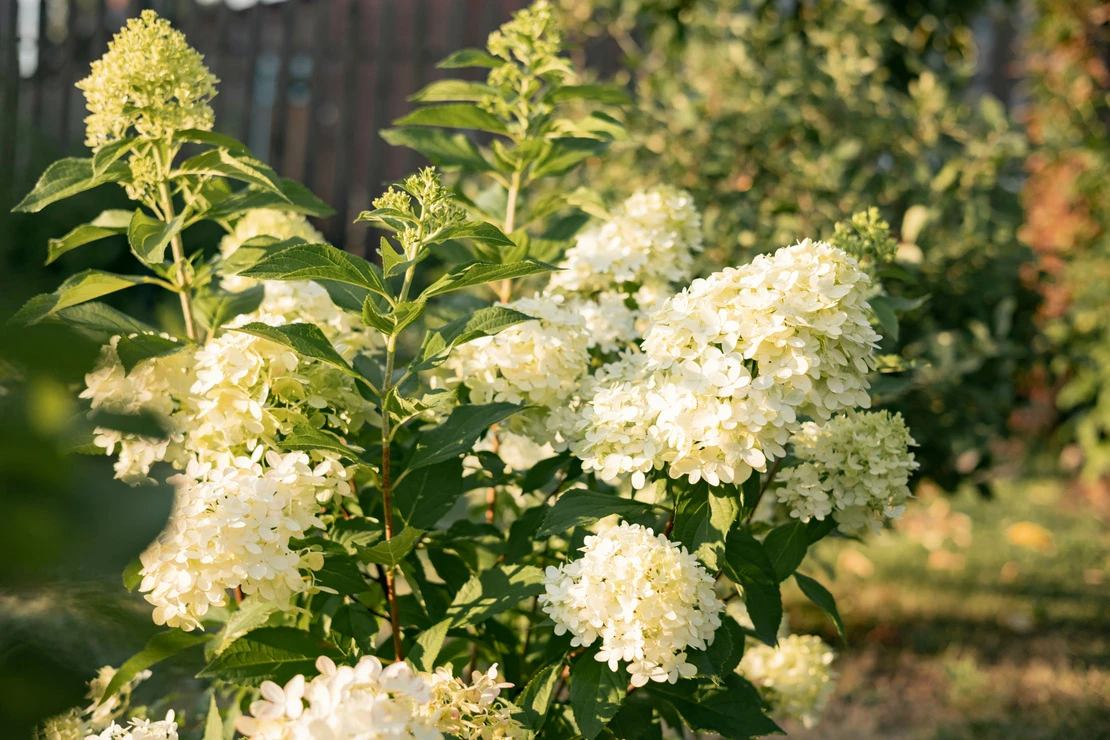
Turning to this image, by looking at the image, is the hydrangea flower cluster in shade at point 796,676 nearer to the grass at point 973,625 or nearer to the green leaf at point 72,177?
the grass at point 973,625

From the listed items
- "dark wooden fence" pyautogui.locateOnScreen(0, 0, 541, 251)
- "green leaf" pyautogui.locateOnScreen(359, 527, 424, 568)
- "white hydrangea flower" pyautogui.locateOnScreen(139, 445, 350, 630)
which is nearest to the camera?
"white hydrangea flower" pyautogui.locateOnScreen(139, 445, 350, 630)

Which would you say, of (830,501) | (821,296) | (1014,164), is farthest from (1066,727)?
(821,296)

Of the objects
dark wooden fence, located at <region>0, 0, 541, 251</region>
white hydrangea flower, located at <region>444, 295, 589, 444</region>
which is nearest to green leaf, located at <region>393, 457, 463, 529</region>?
white hydrangea flower, located at <region>444, 295, 589, 444</region>

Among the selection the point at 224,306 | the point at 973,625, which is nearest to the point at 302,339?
the point at 224,306

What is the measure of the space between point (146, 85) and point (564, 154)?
61 cm

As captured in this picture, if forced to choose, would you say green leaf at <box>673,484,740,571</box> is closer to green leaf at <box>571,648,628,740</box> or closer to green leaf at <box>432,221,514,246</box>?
green leaf at <box>571,648,628,740</box>

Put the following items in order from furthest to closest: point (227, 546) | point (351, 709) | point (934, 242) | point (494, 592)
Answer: point (934, 242), point (494, 592), point (227, 546), point (351, 709)

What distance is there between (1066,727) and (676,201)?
205 cm

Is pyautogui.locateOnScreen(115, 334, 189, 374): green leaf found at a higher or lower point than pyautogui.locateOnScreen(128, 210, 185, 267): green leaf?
lower

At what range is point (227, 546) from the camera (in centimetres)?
97

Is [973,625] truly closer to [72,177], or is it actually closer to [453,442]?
[453,442]

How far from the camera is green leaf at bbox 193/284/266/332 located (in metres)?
1.29

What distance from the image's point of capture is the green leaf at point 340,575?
110 cm

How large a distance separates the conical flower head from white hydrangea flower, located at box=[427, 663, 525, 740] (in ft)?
2.39
